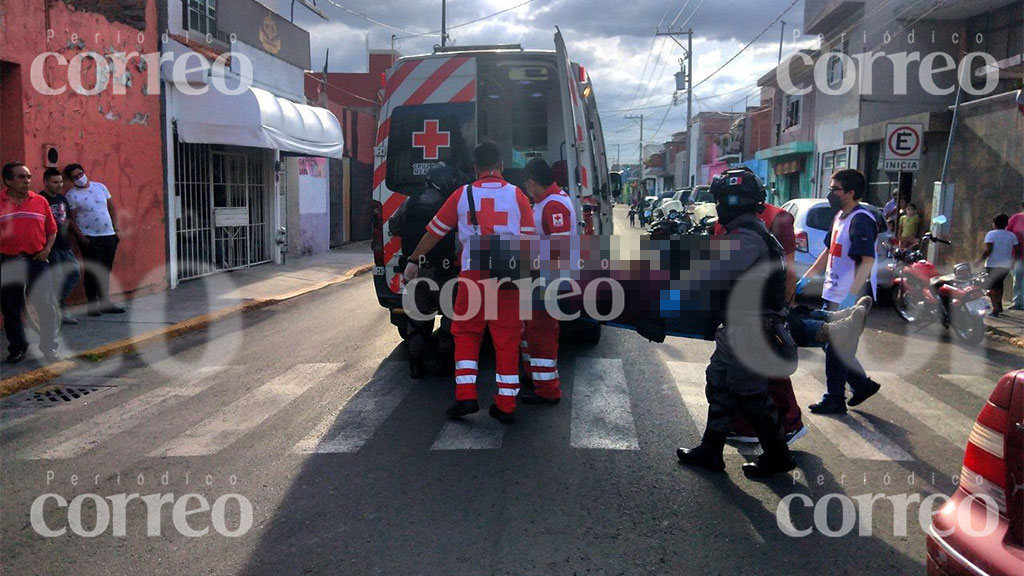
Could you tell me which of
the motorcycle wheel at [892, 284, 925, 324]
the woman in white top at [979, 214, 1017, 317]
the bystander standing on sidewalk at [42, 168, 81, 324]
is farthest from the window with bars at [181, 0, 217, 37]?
the woman in white top at [979, 214, 1017, 317]

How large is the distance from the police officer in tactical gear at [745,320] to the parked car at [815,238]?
698 cm

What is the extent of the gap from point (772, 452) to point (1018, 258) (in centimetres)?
893

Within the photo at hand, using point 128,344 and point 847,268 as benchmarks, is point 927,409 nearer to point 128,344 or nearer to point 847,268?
point 847,268

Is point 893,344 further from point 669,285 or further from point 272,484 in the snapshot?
point 272,484

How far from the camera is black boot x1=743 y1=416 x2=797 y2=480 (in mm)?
4453

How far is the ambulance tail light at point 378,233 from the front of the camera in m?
7.48

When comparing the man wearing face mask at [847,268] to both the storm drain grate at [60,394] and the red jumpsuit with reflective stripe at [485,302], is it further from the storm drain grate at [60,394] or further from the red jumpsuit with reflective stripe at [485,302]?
the storm drain grate at [60,394]

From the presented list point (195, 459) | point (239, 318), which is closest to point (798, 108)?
point (239, 318)

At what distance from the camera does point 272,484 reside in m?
4.52

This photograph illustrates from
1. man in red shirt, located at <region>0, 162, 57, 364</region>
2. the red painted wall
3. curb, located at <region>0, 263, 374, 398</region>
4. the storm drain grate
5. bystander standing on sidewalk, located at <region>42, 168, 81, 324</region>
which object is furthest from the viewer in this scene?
the red painted wall

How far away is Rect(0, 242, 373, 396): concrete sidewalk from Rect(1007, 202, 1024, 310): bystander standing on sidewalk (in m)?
10.5

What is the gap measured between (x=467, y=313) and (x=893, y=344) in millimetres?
5734

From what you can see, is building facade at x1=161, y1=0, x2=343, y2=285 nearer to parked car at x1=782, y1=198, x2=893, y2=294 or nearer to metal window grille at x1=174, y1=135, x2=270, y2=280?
metal window grille at x1=174, y1=135, x2=270, y2=280

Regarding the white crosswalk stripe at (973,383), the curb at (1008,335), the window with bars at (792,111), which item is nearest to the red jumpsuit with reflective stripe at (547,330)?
the white crosswalk stripe at (973,383)
